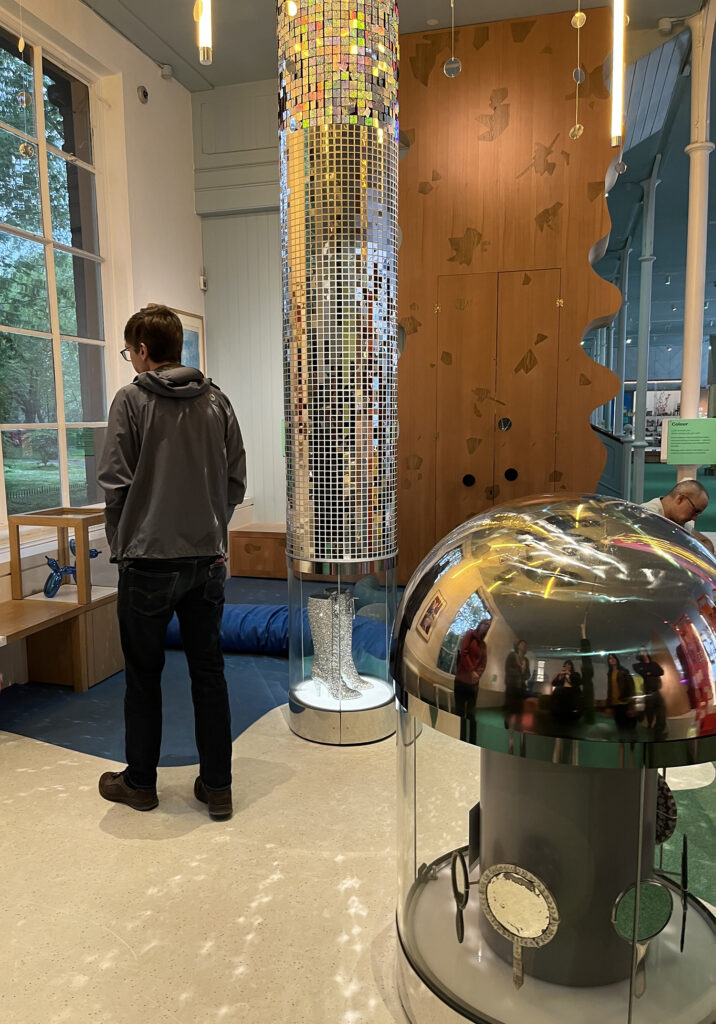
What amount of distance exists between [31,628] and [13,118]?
9.80ft

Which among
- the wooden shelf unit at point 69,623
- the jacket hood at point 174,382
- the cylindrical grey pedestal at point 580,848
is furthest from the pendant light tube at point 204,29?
the wooden shelf unit at point 69,623

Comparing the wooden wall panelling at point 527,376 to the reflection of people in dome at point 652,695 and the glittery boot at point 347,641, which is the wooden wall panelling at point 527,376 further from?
the reflection of people in dome at point 652,695

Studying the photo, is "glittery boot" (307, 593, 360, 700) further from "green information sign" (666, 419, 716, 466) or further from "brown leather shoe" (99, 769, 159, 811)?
"green information sign" (666, 419, 716, 466)

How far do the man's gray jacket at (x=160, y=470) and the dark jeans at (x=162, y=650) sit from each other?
0.07 meters

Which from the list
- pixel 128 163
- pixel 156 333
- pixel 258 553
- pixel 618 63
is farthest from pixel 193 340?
pixel 618 63

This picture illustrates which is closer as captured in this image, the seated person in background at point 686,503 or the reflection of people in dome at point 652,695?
the reflection of people in dome at point 652,695

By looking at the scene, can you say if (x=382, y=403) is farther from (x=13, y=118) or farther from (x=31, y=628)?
(x=13, y=118)

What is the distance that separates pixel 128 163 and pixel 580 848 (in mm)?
5286

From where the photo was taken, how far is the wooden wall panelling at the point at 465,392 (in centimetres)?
507

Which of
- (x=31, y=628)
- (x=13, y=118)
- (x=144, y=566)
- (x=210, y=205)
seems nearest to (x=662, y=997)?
(x=144, y=566)

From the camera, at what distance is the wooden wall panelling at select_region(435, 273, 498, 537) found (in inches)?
200

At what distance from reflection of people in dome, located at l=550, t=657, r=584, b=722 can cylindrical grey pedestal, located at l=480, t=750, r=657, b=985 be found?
226 millimetres

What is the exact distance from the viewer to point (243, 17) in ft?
16.2

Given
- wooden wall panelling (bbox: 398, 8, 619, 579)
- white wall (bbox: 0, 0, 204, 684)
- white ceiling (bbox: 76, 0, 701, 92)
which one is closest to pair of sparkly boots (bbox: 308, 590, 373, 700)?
white wall (bbox: 0, 0, 204, 684)
